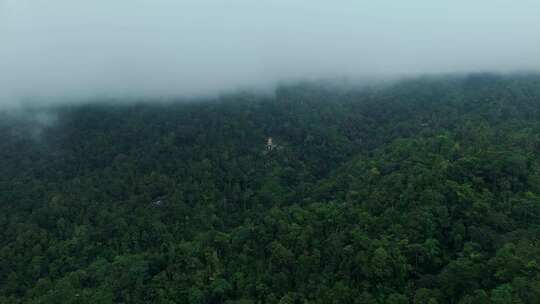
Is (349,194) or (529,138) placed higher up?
(529,138)

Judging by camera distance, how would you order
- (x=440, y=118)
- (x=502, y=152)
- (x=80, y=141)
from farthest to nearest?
1. (x=80, y=141)
2. (x=440, y=118)
3. (x=502, y=152)

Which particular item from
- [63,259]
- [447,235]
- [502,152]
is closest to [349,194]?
[447,235]

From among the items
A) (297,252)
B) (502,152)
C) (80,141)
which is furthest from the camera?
(80,141)

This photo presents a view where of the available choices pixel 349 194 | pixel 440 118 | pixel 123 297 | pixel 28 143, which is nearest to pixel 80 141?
pixel 28 143

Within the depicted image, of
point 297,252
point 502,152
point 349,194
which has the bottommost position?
point 297,252

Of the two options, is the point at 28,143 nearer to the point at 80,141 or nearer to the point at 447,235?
the point at 80,141

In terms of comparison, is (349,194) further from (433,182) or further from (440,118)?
(440,118)

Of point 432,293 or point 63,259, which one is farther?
point 63,259
